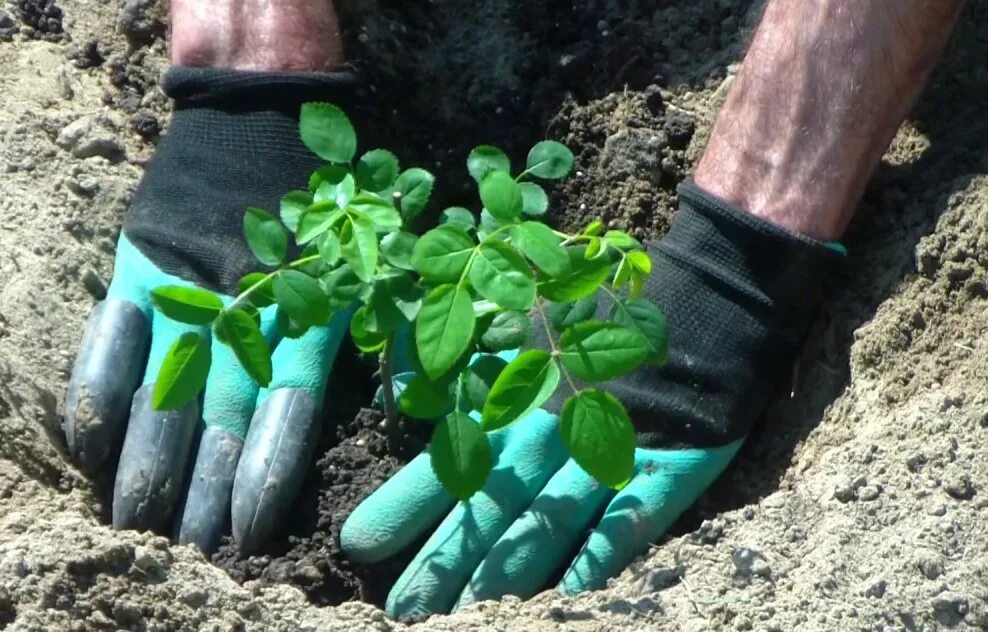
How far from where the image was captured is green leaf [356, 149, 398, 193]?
61.9 inches

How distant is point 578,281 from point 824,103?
68cm

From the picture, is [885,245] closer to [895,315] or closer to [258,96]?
[895,315]

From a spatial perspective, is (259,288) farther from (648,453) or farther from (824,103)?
(824,103)

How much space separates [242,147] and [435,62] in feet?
1.47

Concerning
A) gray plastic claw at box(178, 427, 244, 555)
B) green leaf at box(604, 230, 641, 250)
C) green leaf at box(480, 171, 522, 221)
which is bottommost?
gray plastic claw at box(178, 427, 244, 555)

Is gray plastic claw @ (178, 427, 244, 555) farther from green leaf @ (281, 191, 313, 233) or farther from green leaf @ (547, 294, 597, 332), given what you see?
green leaf @ (547, 294, 597, 332)

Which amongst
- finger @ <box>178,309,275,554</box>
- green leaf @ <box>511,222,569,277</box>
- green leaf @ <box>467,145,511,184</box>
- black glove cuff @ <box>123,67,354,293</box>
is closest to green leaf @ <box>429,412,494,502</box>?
green leaf @ <box>511,222,569,277</box>

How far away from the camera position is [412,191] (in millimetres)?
1593

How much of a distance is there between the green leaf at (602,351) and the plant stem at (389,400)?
1.03ft

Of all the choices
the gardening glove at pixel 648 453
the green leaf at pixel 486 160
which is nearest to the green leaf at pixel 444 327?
the green leaf at pixel 486 160

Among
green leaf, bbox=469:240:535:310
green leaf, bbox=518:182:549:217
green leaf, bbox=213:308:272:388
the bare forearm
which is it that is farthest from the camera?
the bare forearm

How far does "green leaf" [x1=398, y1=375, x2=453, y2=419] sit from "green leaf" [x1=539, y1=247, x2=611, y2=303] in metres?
0.20

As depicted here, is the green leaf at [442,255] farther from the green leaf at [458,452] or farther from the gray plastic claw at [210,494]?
the gray plastic claw at [210,494]

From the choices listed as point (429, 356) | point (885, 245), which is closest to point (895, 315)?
point (885, 245)
